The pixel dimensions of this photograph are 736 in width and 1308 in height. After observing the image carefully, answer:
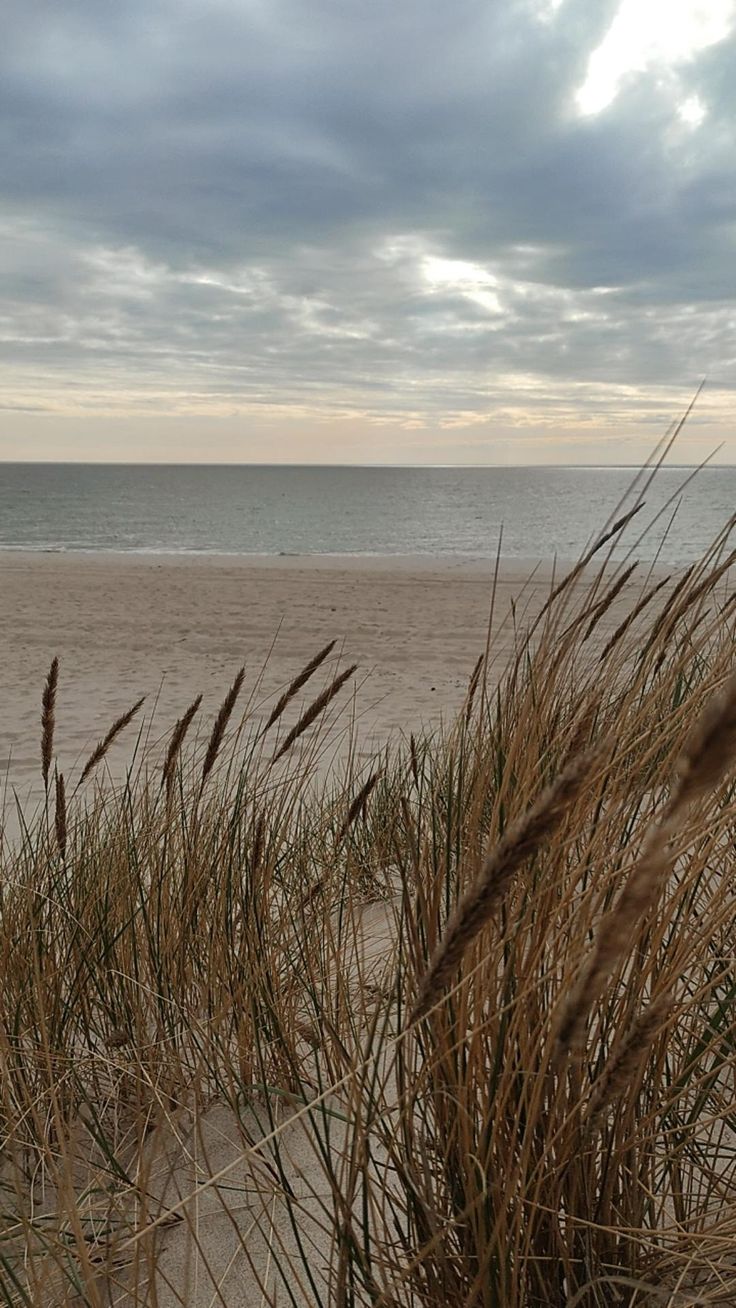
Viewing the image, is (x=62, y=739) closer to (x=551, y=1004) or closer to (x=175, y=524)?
(x=551, y=1004)

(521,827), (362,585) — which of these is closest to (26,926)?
(521,827)

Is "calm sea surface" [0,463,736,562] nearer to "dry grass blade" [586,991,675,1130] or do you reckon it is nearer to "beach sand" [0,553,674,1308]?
"beach sand" [0,553,674,1308]

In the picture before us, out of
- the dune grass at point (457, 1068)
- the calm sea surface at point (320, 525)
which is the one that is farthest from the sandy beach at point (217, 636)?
the calm sea surface at point (320, 525)

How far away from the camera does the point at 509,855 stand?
57 centimetres

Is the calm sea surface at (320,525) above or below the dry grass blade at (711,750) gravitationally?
above

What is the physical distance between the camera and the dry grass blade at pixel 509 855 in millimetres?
552

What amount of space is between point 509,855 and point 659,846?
0.30 feet

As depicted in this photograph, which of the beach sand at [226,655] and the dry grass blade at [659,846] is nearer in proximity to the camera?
the dry grass blade at [659,846]

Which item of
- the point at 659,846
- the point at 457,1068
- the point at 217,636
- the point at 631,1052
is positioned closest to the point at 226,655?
the point at 217,636

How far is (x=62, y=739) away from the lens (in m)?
7.57

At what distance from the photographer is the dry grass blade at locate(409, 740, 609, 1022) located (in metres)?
0.55

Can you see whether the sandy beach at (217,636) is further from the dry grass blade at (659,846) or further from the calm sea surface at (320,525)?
the calm sea surface at (320,525)

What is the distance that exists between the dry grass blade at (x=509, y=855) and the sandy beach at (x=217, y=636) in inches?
124

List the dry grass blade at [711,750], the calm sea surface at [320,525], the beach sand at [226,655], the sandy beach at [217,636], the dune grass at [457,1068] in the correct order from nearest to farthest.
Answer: the dry grass blade at [711,750], the dune grass at [457,1068], the beach sand at [226,655], the sandy beach at [217,636], the calm sea surface at [320,525]
